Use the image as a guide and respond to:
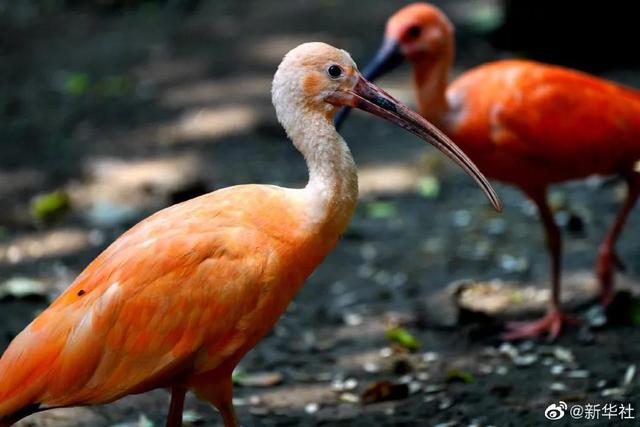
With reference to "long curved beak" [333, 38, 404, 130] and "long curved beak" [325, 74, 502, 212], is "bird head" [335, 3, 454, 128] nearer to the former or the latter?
"long curved beak" [333, 38, 404, 130]

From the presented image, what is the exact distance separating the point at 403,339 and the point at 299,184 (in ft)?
8.21

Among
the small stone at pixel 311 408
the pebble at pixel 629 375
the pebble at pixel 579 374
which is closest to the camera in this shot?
Answer: the pebble at pixel 629 375

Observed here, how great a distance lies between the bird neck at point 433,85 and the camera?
6.19m

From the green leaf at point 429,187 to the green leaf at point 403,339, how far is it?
7.07ft

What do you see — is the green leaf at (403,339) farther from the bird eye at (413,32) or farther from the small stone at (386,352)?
the bird eye at (413,32)

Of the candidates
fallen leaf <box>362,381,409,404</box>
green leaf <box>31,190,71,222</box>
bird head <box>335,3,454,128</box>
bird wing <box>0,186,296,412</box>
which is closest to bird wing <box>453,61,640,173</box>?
bird head <box>335,3,454,128</box>

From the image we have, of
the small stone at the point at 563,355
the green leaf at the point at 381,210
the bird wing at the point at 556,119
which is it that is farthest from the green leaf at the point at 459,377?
the green leaf at the point at 381,210

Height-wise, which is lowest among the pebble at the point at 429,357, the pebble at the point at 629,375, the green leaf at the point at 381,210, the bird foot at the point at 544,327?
the pebble at the point at 629,375

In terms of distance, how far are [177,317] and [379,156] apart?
480cm

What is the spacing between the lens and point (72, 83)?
10.4 meters

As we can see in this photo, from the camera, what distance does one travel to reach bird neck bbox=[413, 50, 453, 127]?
6.19 meters

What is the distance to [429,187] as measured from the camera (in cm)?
813

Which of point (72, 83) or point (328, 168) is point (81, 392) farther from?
point (72, 83)

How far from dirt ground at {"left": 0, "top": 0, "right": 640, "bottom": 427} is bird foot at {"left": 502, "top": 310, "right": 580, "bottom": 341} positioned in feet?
0.25
